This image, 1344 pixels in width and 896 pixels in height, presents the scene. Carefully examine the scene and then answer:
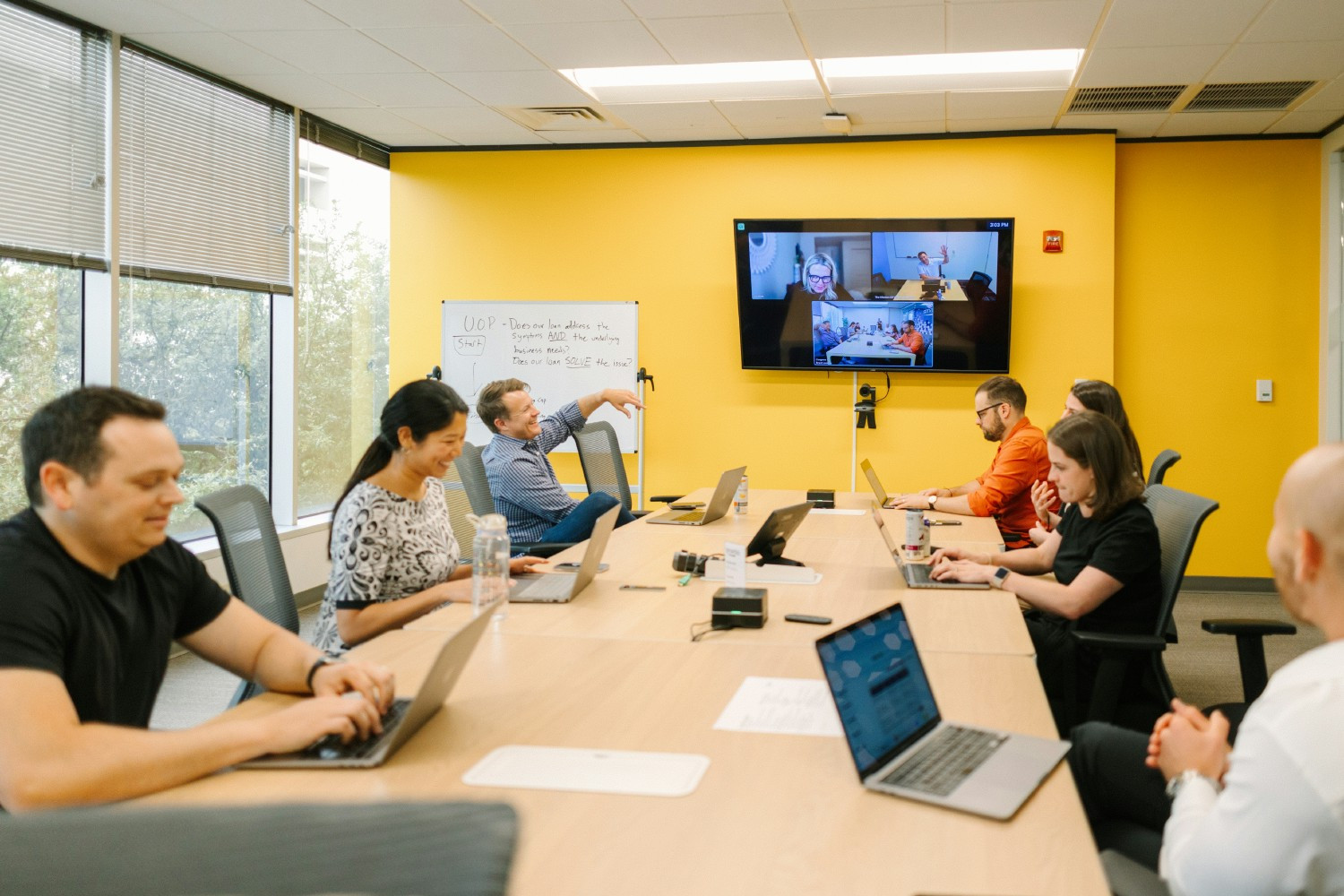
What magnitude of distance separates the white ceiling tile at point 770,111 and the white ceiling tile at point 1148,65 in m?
1.39

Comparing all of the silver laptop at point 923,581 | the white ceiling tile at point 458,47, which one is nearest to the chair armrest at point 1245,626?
the silver laptop at point 923,581

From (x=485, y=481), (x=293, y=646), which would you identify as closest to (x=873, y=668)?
(x=293, y=646)

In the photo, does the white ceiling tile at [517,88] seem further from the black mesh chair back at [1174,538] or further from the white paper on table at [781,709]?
the white paper on table at [781,709]

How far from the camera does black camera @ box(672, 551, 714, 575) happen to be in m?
3.29

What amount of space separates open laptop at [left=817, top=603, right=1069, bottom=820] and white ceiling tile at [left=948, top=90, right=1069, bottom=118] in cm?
460

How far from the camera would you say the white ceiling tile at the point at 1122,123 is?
611 cm

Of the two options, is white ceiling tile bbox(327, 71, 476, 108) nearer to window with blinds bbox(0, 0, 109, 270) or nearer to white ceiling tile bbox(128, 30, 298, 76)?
white ceiling tile bbox(128, 30, 298, 76)

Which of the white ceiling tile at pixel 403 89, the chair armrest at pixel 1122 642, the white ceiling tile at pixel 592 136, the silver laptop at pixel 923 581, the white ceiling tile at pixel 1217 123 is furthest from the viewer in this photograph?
the white ceiling tile at pixel 592 136

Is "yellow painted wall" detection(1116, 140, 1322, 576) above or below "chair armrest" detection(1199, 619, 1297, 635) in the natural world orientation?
above

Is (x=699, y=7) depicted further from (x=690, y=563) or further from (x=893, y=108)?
(x=690, y=563)

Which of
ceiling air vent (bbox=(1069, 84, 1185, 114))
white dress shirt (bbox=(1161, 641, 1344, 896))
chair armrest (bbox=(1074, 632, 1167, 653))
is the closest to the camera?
white dress shirt (bbox=(1161, 641, 1344, 896))

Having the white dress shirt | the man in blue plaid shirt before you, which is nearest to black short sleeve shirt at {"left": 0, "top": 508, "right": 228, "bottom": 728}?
the white dress shirt

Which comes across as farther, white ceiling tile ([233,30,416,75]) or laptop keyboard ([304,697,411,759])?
white ceiling tile ([233,30,416,75])

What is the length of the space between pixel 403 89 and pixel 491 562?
3.84 m
